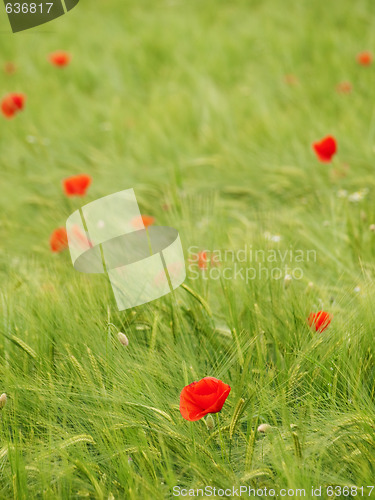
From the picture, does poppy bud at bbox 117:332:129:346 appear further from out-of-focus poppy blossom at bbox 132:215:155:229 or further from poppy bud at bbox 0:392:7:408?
out-of-focus poppy blossom at bbox 132:215:155:229

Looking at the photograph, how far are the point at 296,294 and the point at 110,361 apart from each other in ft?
1.25

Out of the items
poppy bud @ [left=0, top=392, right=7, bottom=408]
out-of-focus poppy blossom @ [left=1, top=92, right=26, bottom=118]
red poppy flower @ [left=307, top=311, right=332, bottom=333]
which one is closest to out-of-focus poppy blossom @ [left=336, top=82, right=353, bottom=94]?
out-of-focus poppy blossom @ [left=1, top=92, right=26, bottom=118]

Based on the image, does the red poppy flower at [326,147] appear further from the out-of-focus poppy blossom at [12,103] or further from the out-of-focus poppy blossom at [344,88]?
the out-of-focus poppy blossom at [12,103]

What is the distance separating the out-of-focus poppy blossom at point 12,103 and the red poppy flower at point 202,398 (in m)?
1.60

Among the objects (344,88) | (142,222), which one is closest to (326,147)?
(142,222)

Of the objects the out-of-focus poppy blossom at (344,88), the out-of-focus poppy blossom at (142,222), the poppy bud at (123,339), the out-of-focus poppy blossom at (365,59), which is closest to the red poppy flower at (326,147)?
the out-of-focus poppy blossom at (142,222)

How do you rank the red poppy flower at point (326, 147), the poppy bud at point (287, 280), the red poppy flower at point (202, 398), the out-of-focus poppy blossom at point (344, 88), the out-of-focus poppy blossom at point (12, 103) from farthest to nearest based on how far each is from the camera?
the out-of-focus poppy blossom at point (344, 88)
the out-of-focus poppy blossom at point (12, 103)
the red poppy flower at point (326, 147)
the poppy bud at point (287, 280)
the red poppy flower at point (202, 398)

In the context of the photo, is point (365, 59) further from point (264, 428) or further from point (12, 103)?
point (264, 428)

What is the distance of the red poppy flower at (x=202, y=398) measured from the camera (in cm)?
77

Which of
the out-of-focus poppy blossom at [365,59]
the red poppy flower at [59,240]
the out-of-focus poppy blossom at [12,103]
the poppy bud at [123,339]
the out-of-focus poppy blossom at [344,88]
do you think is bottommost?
the out-of-focus poppy blossom at [344,88]

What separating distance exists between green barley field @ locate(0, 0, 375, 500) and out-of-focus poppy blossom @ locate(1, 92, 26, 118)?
0.78 feet

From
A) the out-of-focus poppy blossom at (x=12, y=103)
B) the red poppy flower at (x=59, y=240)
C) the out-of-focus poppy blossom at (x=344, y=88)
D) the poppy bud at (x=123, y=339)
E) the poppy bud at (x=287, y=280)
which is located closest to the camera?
the poppy bud at (x=123, y=339)

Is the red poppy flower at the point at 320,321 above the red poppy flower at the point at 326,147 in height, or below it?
below

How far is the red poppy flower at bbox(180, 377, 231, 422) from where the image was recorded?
0.77 meters
